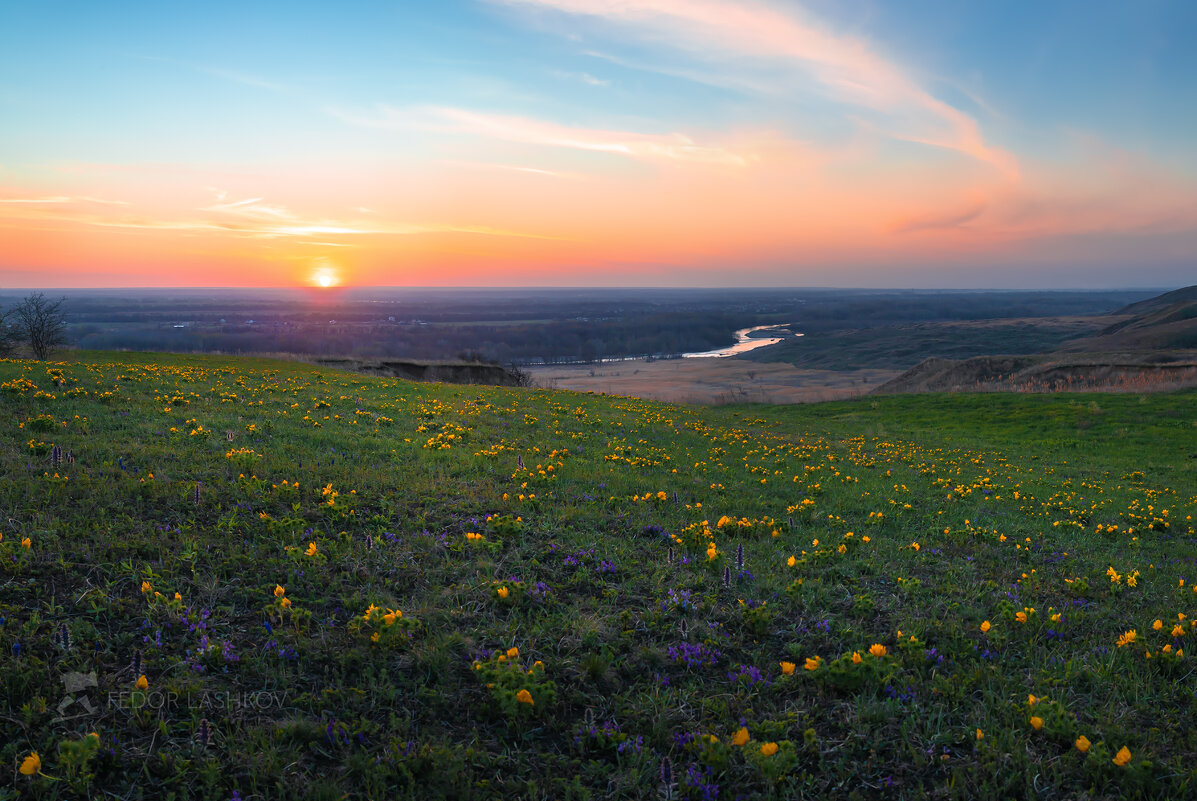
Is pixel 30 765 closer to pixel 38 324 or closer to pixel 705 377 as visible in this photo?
pixel 38 324

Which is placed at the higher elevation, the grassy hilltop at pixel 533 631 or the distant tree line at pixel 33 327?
the distant tree line at pixel 33 327

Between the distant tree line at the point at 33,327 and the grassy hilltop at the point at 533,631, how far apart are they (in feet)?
116

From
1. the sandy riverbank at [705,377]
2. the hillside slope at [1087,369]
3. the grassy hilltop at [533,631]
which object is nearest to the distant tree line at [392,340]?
the sandy riverbank at [705,377]

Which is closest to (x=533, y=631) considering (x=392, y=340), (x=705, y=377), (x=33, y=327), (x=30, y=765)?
(x=30, y=765)

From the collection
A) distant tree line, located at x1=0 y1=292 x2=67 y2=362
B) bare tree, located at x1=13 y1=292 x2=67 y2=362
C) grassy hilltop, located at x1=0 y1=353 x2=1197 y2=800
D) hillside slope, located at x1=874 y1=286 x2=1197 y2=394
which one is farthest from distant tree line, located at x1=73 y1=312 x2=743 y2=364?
grassy hilltop, located at x1=0 y1=353 x2=1197 y2=800

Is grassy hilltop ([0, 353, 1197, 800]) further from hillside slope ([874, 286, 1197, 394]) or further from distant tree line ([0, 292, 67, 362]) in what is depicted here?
hillside slope ([874, 286, 1197, 394])

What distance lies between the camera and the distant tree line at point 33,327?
3700 cm

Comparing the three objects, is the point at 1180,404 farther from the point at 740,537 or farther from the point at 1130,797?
the point at 1130,797

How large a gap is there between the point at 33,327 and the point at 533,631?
4671cm

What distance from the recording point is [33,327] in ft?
121

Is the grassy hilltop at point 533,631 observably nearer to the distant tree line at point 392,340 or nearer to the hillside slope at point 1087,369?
the hillside slope at point 1087,369

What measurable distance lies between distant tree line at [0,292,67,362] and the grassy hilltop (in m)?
35.3

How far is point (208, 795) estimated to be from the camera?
11.1 ft

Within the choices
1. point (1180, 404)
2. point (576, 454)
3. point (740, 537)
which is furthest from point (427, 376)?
point (1180, 404)
